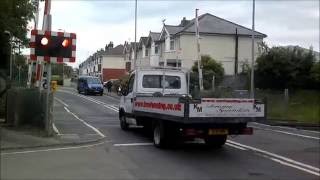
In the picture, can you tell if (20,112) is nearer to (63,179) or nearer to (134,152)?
(134,152)

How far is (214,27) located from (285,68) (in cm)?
2359

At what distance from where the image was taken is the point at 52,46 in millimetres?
17438

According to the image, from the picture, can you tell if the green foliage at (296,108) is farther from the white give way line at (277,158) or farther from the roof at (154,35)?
the roof at (154,35)

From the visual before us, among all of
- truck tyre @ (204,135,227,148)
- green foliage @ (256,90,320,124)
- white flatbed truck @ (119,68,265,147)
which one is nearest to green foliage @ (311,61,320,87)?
green foliage @ (256,90,320,124)

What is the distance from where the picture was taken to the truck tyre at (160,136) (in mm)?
15585

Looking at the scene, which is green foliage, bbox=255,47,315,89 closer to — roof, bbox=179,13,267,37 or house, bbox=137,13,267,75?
house, bbox=137,13,267,75

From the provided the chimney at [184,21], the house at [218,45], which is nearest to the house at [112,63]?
the chimney at [184,21]

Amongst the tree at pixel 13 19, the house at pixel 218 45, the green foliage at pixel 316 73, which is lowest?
the green foliage at pixel 316 73

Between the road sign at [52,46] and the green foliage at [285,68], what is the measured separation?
30068 millimetres

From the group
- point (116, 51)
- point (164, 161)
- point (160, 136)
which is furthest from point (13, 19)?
point (116, 51)

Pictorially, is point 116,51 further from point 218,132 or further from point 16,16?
point 218,132

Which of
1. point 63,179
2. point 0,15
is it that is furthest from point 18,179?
point 0,15

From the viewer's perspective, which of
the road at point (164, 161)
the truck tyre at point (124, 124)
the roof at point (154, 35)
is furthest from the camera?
the roof at point (154, 35)

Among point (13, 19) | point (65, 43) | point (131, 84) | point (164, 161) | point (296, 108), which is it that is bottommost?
point (164, 161)
